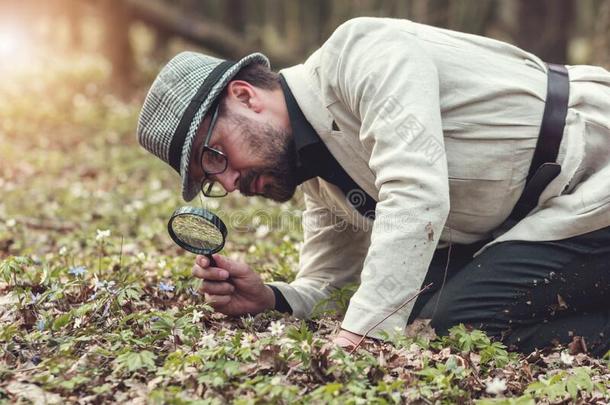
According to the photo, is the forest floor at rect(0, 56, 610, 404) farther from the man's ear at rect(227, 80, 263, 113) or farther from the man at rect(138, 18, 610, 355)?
the man's ear at rect(227, 80, 263, 113)

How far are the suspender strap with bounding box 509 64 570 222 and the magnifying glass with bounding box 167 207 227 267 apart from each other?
155 centimetres

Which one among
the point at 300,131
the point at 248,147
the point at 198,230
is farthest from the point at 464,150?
the point at 198,230

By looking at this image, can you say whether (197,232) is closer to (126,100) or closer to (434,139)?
(434,139)

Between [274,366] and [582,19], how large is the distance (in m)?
25.4

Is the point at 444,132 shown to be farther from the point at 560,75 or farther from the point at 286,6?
the point at 286,6

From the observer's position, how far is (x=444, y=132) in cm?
385

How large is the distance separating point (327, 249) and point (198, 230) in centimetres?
123

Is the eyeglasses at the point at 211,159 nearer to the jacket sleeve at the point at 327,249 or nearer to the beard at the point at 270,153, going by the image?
the beard at the point at 270,153

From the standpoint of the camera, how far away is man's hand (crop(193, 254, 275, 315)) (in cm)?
397

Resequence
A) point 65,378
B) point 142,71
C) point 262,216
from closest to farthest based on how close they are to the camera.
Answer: point 65,378, point 262,216, point 142,71

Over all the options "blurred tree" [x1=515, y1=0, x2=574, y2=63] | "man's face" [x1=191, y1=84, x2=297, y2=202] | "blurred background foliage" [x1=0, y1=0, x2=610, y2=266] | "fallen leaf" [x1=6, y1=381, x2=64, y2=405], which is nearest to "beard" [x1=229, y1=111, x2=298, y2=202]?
"man's face" [x1=191, y1=84, x2=297, y2=202]

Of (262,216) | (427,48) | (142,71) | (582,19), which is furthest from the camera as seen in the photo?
(582,19)

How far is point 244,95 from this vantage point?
3986 mm

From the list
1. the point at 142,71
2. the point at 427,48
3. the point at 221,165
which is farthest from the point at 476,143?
the point at 142,71
